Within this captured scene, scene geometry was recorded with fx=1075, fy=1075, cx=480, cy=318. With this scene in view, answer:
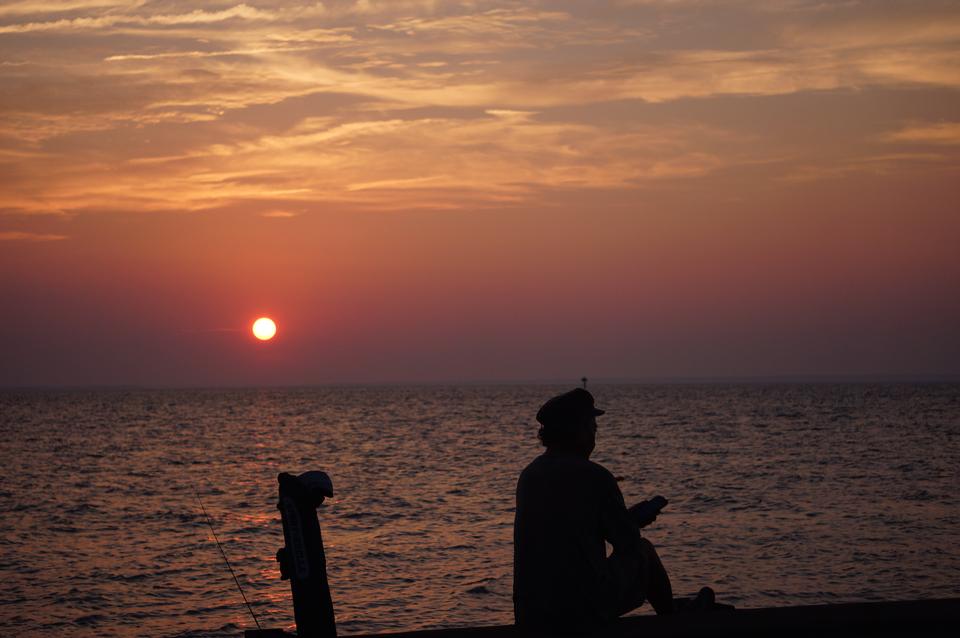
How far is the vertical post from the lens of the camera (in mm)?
4816

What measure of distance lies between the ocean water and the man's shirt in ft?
29.7

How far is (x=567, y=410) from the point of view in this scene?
4887 mm

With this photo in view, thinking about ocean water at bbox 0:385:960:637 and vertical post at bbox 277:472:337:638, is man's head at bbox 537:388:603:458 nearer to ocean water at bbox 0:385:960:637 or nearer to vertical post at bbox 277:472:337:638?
vertical post at bbox 277:472:337:638

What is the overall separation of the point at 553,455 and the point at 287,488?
1212mm

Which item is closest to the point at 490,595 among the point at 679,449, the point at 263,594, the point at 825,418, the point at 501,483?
the point at 263,594

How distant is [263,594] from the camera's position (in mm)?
15352

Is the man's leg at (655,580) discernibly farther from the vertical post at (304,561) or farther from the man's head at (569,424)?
the vertical post at (304,561)

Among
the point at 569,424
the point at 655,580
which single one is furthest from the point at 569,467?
the point at 655,580

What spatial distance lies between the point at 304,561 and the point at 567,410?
1.37 m

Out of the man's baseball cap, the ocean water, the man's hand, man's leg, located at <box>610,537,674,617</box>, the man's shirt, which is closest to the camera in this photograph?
the man's shirt

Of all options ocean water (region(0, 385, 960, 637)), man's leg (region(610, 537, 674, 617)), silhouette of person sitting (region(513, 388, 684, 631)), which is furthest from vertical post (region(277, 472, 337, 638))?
ocean water (region(0, 385, 960, 637))

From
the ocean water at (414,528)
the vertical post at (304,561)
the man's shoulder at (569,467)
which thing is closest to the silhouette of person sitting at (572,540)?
the man's shoulder at (569,467)

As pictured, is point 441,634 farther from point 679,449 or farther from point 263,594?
point 679,449

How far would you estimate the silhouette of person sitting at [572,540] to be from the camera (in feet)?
15.3
